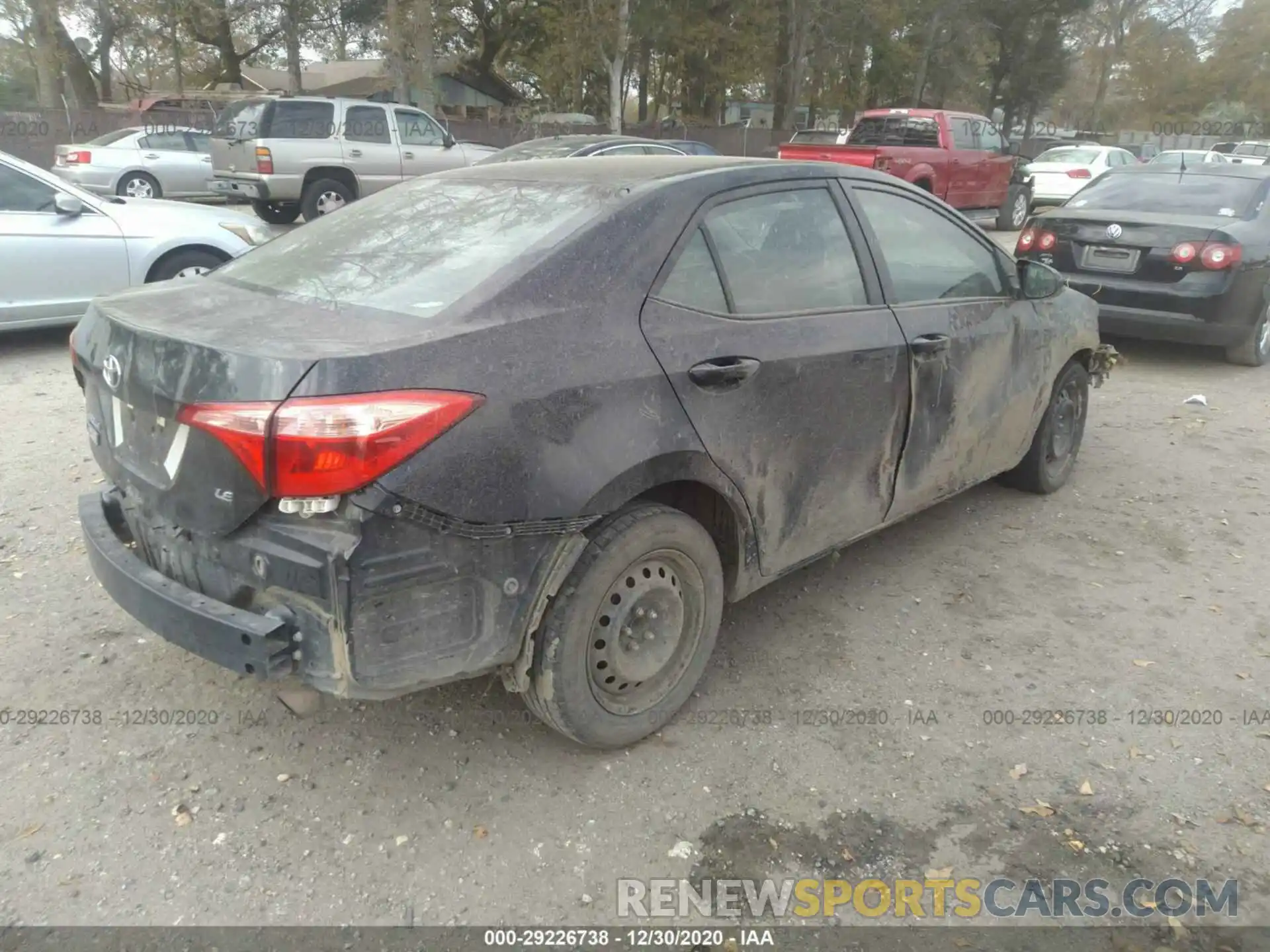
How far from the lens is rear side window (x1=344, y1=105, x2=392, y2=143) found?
1509cm

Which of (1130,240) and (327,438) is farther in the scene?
(1130,240)

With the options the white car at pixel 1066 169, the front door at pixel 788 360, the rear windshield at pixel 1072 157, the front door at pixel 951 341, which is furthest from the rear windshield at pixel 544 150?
the rear windshield at pixel 1072 157

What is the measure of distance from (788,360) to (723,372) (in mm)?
328

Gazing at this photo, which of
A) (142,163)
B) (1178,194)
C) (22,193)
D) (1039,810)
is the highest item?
(142,163)

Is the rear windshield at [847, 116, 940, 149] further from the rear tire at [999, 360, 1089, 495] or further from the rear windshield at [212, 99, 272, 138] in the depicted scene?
the rear tire at [999, 360, 1089, 495]

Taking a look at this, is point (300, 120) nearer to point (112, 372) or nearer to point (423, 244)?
point (423, 244)

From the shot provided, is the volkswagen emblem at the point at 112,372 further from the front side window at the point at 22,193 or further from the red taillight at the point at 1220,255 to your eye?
the red taillight at the point at 1220,255

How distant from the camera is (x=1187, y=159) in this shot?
13.1 meters

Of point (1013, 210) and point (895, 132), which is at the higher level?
point (895, 132)

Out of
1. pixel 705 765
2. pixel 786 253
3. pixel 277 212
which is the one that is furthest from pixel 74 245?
pixel 277 212

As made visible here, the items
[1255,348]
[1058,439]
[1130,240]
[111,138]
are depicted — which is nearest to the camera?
[1058,439]

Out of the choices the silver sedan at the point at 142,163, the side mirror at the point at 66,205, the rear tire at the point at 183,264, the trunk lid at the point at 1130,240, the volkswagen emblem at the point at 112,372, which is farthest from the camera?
the silver sedan at the point at 142,163

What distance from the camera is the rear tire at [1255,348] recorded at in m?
7.81

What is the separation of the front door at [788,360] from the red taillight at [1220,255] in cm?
505
